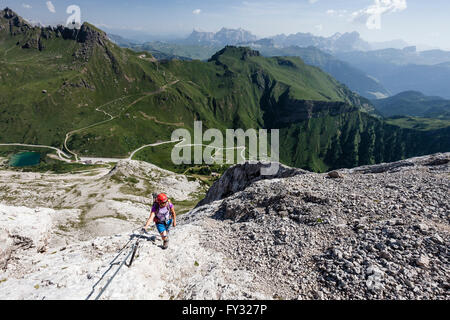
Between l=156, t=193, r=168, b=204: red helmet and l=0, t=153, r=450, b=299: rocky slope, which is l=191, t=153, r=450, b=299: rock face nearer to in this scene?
l=0, t=153, r=450, b=299: rocky slope

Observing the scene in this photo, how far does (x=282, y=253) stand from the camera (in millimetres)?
17078

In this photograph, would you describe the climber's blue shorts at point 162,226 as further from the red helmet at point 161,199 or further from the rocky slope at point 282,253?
the red helmet at point 161,199

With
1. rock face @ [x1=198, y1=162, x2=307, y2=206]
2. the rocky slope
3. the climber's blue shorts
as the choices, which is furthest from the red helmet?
rock face @ [x1=198, y1=162, x2=307, y2=206]

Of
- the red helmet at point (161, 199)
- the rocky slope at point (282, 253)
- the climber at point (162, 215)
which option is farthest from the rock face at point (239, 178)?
the red helmet at point (161, 199)

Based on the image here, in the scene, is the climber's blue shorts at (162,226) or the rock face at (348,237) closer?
the rock face at (348,237)

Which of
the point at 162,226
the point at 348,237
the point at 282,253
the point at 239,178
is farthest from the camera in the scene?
the point at 239,178

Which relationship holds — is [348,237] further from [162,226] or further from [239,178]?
[239,178]

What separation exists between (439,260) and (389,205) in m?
7.11

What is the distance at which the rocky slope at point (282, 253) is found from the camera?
13.3 m

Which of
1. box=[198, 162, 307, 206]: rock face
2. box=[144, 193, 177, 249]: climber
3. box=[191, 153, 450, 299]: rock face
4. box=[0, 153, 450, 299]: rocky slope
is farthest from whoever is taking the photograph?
box=[198, 162, 307, 206]: rock face

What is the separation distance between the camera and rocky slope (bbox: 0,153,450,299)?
13.3 meters

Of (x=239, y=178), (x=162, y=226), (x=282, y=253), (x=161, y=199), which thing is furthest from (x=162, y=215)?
(x=239, y=178)

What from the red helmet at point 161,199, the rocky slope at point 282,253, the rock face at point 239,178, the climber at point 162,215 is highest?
the red helmet at point 161,199
